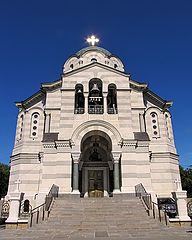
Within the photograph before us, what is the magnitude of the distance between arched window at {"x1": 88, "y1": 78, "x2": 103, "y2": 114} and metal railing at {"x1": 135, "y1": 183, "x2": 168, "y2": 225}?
7491 mm

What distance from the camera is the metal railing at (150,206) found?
13219mm

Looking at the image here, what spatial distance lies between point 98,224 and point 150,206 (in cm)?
387

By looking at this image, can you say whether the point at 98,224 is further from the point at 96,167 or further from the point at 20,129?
the point at 20,129

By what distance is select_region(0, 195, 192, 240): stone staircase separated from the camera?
398 inches

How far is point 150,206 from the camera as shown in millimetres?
14555

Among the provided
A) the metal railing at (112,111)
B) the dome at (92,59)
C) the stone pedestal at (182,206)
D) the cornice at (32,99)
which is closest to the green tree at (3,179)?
the cornice at (32,99)

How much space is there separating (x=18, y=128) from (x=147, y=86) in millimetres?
14668

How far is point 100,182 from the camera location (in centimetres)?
2192

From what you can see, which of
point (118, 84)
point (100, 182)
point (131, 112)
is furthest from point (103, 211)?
point (118, 84)

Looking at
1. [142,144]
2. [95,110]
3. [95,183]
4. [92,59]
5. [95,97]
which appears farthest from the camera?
[92,59]

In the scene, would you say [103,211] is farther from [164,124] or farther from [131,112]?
[164,124]

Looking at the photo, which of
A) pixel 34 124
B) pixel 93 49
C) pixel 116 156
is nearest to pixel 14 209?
pixel 116 156

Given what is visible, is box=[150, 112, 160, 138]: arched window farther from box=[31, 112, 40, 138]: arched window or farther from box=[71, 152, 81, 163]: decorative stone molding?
box=[31, 112, 40, 138]: arched window

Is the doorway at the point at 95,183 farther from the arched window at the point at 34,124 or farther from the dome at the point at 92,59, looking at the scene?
the dome at the point at 92,59
